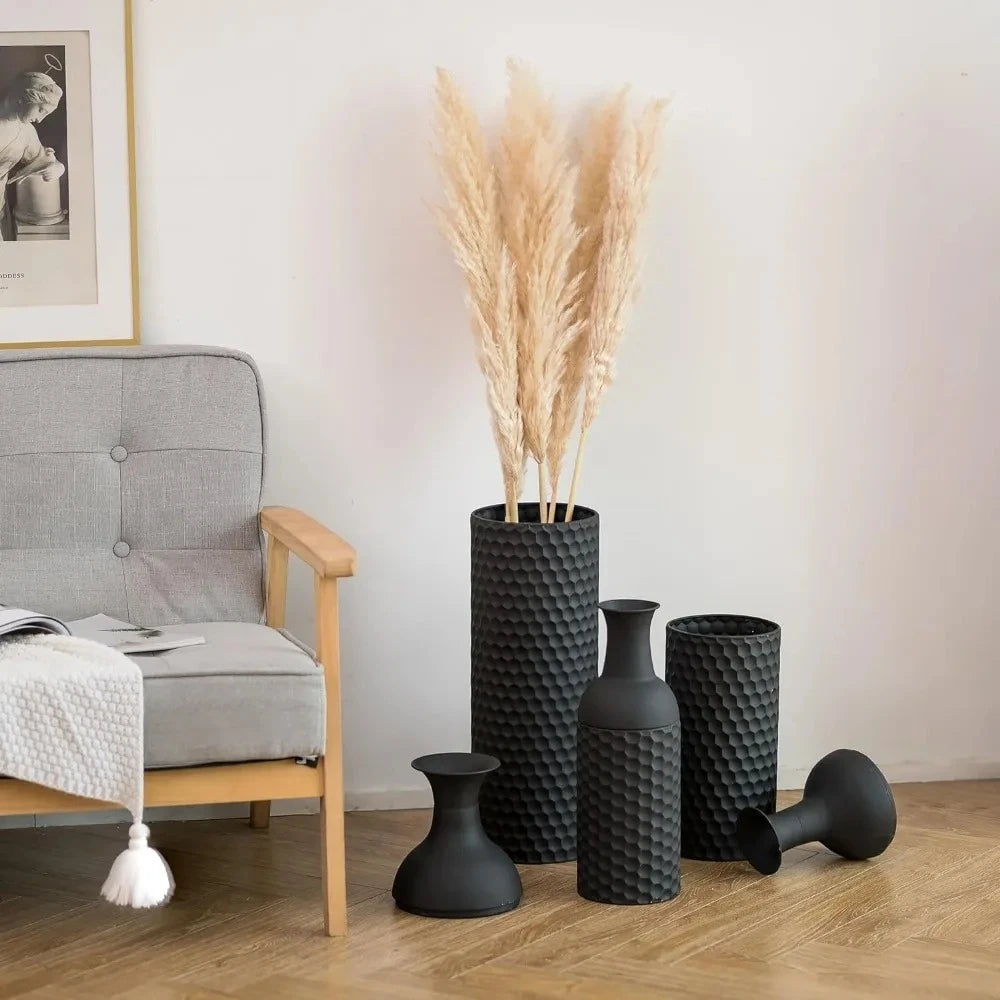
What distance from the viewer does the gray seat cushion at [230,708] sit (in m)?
1.87

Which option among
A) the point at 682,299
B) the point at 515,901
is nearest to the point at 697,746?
the point at 515,901

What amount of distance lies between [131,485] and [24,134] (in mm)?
654

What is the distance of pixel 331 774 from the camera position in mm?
1954

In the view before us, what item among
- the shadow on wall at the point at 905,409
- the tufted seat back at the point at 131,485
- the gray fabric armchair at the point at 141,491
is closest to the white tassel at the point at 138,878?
the gray fabric armchair at the point at 141,491

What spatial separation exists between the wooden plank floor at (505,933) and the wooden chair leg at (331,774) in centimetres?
5

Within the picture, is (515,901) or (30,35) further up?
(30,35)

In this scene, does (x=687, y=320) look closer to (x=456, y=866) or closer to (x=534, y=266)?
(x=534, y=266)

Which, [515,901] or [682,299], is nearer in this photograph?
[515,901]

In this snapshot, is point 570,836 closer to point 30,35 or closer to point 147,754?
point 147,754

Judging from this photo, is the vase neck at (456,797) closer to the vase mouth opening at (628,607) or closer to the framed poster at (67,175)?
the vase mouth opening at (628,607)

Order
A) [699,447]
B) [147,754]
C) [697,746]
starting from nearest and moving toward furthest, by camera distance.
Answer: [147,754]
[697,746]
[699,447]

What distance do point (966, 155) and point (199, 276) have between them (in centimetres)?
144

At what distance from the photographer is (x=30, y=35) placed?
2469 mm

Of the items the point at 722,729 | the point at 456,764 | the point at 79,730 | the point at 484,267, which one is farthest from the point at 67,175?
the point at 722,729
